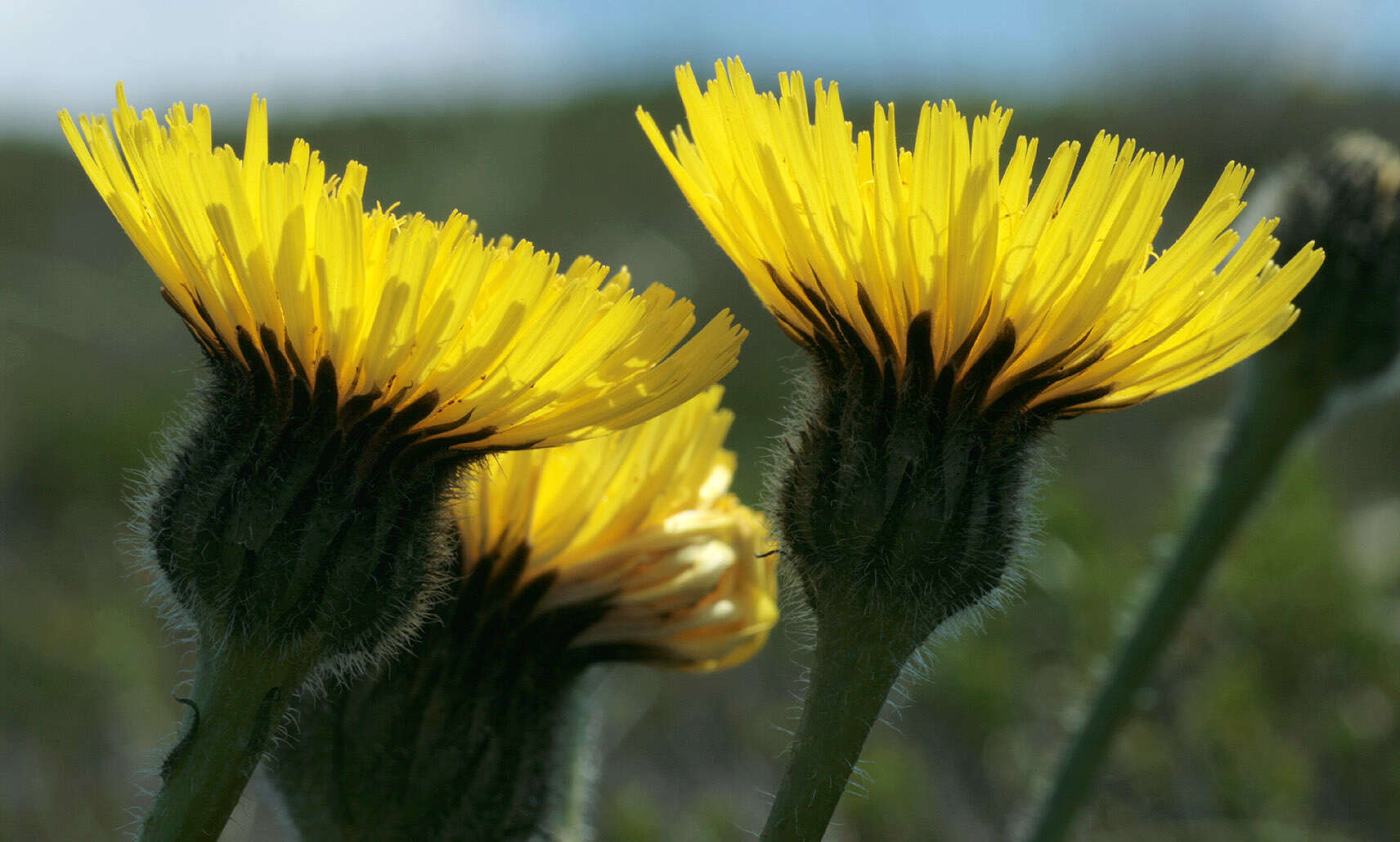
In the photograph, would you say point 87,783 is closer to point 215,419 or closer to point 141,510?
point 141,510

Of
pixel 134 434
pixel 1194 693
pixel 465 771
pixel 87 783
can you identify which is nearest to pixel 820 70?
pixel 134 434

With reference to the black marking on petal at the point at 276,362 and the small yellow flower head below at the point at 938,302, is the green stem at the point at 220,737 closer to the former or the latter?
the black marking on petal at the point at 276,362

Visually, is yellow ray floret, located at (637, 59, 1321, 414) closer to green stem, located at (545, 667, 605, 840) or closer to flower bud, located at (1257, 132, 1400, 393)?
green stem, located at (545, 667, 605, 840)

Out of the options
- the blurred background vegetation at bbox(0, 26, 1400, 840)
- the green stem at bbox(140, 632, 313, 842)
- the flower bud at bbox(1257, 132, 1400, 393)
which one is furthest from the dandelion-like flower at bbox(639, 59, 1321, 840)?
the flower bud at bbox(1257, 132, 1400, 393)

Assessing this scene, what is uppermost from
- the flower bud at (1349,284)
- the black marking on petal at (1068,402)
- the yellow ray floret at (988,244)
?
the flower bud at (1349,284)

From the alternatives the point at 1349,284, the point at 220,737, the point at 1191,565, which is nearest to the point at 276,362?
the point at 220,737

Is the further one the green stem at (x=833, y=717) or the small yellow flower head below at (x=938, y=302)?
the green stem at (x=833, y=717)

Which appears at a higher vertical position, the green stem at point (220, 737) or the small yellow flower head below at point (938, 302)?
the small yellow flower head below at point (938, 302)

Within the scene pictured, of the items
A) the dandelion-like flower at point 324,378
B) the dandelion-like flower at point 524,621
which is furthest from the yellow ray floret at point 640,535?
the dandelion-like flower at point 324,378

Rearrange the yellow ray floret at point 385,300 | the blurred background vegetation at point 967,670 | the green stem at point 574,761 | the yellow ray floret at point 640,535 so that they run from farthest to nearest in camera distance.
A: the blurred background vegetation at point 967,670 → the green stem at point 574,761 → the yellow ray floret at point 640,535 → the yellow ray floret at point 385,300
